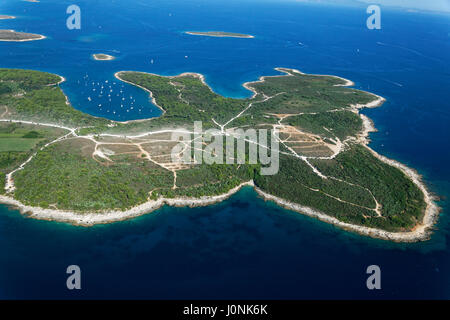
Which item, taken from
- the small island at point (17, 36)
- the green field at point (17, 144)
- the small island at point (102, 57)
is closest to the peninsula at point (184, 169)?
the green field at point (17, 144)

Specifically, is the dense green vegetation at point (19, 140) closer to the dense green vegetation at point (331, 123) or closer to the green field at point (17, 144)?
the green field at point (17, 144)

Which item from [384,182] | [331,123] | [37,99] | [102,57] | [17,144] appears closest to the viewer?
[384,182]

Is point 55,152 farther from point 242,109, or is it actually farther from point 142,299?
point 242,109

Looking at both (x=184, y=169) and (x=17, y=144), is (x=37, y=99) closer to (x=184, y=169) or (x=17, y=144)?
(x=17, y=144)

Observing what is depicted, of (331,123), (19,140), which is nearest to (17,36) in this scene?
(19,140)

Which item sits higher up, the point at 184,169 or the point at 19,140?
the point at 19,140

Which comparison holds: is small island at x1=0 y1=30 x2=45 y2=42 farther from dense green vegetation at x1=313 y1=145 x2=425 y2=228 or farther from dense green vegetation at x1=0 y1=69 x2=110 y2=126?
dense green vegetation at x1=313 y1=145 x2=425 y2=228
